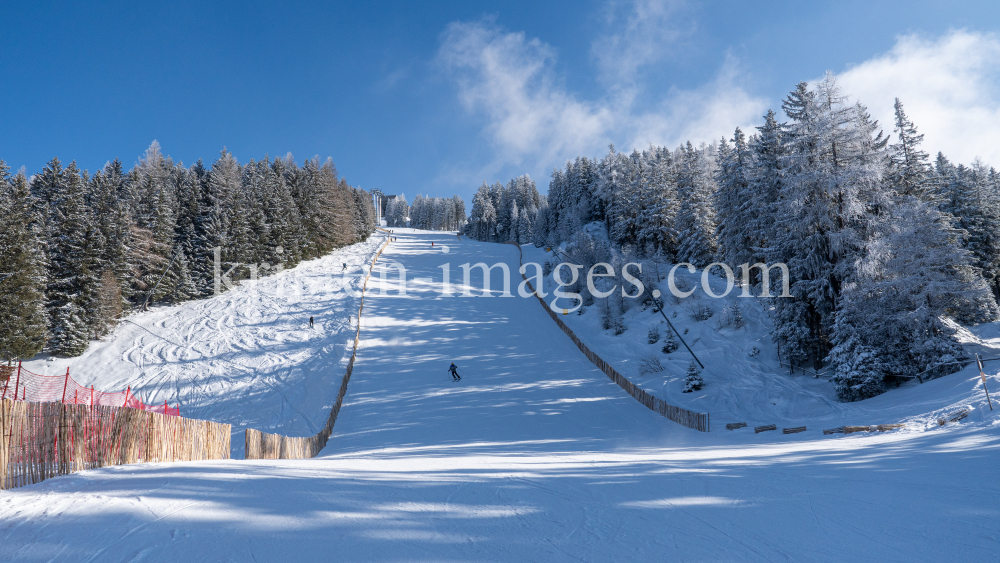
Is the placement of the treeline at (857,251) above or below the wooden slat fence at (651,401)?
above

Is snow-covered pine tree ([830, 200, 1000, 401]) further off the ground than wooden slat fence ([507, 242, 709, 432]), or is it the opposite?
snow-covered pine tree ([830, 200, 1000, 401])

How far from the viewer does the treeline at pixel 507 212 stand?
8950 centimetres

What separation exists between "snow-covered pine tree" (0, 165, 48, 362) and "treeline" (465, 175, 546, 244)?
7027 centimetres

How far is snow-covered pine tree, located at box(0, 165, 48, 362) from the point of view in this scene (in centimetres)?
2302

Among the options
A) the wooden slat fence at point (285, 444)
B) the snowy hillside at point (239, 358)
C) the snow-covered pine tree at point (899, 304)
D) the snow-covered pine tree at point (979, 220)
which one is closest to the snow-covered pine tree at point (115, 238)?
the snowy hillside at point (239, 358)

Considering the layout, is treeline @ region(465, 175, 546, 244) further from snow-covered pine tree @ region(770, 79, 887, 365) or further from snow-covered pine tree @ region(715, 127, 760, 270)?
Answer: snow-covered pine tree @ region(770, 79, 887, 365)

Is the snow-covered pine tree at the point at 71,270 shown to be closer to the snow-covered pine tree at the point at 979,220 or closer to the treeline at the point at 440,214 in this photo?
the snow-covered pine tree at the point at 979,220

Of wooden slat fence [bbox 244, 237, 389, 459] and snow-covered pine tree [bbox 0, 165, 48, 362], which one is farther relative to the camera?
snow-covered pine tree [bbox 0, 165, 48, 362]

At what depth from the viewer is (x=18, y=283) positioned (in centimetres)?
2372

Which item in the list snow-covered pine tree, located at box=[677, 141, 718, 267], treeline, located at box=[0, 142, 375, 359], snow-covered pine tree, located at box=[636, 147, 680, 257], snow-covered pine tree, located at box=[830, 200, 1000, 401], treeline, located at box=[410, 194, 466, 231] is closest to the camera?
snow-covered pine tree, located at box=[830, 200, 1000, 401]

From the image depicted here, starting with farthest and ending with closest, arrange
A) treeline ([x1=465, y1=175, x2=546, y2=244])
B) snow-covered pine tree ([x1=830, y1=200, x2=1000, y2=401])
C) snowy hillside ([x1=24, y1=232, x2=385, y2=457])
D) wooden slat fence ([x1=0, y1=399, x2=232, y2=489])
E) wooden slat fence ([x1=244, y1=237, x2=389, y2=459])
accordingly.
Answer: treeline ([x1=465, y1=175, x2=546, y2=244]) < snowy hillside ([x1=24, y1=232, x2=385, y2=457]) < snow-covered pine tree ([x1=830, y1=200, x2=1000, y2=401]) < wooden slat fence ([x1=244, y1=237, x2=389, y2=459]) < wooden slat fence ([x1=0, y1=399, x2=232, y2=489])

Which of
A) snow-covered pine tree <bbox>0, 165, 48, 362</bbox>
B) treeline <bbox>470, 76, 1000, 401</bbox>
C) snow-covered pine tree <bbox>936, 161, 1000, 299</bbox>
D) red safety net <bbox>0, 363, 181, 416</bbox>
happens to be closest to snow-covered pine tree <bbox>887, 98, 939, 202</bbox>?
treeline <bbox>470, 76, 1000, 401</bbox>

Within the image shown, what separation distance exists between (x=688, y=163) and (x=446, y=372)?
34238 millimetres

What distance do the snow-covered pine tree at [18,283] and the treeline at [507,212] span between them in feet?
231
